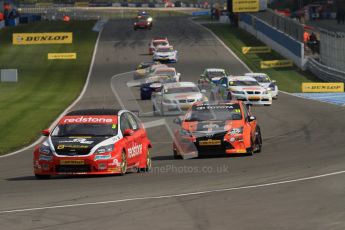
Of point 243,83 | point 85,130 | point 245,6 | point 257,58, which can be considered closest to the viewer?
point 85,130

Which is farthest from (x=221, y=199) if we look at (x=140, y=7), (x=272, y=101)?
(x=140, y=7)

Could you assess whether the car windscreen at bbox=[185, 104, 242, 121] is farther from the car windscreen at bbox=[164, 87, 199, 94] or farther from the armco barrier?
the armco barrier

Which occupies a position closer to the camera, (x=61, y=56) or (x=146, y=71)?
(x=146, y=71)

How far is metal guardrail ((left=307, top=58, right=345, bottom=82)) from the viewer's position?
52594 mm

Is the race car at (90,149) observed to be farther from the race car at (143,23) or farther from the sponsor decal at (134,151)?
the race car at (143,23)

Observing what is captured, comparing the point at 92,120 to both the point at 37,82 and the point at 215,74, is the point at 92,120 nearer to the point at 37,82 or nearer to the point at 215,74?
the point at 215,74

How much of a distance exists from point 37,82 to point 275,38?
21.0 m

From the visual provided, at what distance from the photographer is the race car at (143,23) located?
102562mm

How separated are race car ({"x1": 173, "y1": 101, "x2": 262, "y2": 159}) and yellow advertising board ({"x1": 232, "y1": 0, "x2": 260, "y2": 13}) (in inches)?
2692

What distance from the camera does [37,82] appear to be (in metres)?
62.7

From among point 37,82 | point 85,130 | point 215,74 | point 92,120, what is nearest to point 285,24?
point 37,82

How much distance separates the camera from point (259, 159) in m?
21.2

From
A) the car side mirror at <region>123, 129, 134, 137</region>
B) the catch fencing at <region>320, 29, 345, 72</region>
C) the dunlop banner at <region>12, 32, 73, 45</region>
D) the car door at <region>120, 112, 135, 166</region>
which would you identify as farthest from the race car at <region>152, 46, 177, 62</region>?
the car side mirror at <region>123, 129, 134, 137</region>

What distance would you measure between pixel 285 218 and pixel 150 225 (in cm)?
157
